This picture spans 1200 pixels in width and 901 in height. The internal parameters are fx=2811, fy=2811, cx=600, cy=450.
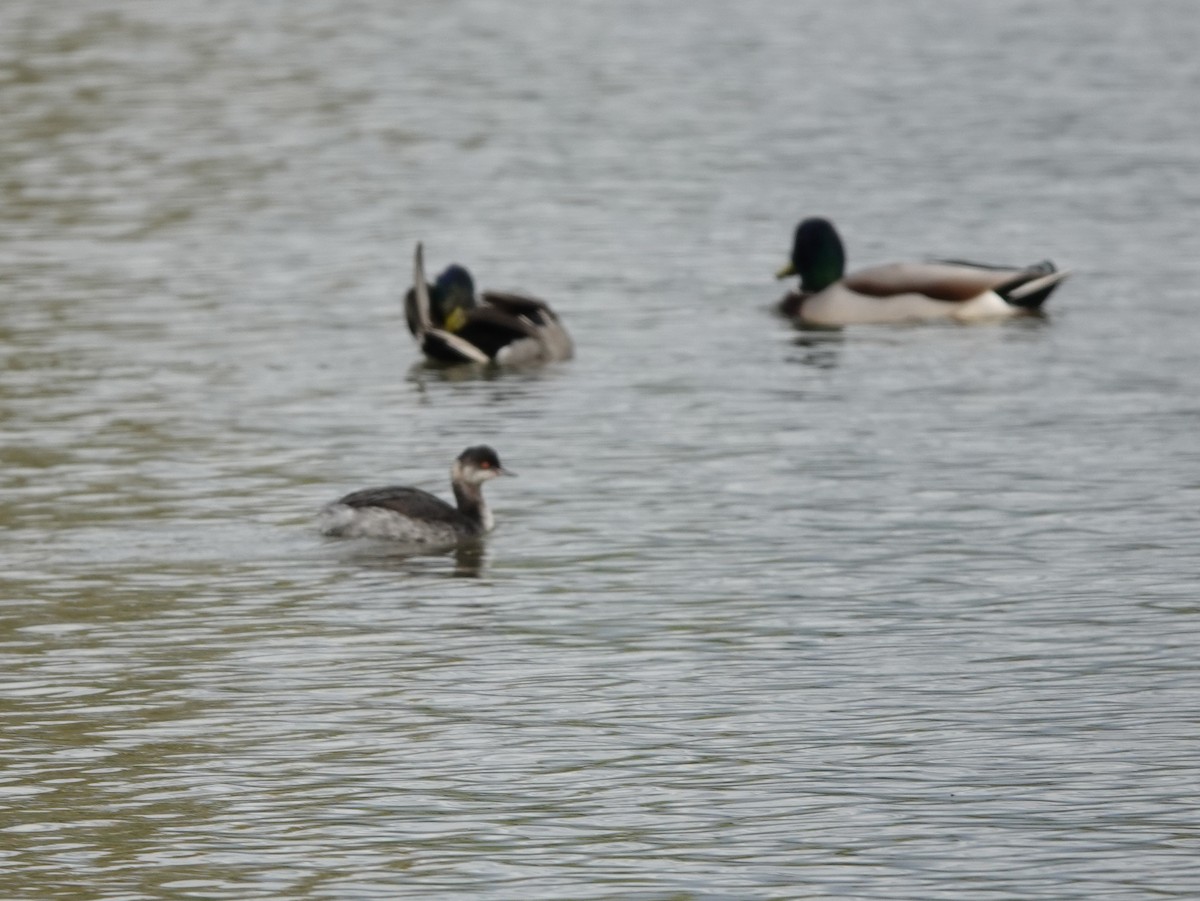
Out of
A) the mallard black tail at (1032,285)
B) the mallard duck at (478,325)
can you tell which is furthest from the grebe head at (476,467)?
the mallard black tail at (1032,285)

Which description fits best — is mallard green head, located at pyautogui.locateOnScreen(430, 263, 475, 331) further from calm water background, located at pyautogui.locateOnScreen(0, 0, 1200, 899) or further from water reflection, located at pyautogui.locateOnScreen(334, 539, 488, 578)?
water reflection, located at pyautogui.locateOnScreen(334, 539, 488, 578)

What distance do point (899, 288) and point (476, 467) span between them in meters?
8.57

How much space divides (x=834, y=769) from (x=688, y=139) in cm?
2472

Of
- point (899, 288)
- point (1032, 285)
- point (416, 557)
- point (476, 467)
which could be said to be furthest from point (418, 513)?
point (1032, 285)

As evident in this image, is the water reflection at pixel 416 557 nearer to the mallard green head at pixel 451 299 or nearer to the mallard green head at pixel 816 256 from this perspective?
the mallard green head at pixel 451 299

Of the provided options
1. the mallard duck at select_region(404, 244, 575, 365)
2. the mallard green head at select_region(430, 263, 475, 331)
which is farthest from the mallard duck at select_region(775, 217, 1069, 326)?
the mallard green head at select_region(430, 263, 475, 331)

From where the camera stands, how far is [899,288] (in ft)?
78.1

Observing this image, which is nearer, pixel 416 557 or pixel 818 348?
pixel 416 557

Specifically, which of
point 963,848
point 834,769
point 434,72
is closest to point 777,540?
point 834,769

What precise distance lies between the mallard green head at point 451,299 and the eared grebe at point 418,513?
6.09m

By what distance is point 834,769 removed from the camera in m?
10.7

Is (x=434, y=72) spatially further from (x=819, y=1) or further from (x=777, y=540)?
(x=777, y=540)

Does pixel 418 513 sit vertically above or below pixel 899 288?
below

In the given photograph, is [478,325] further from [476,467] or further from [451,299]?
[476,467]
